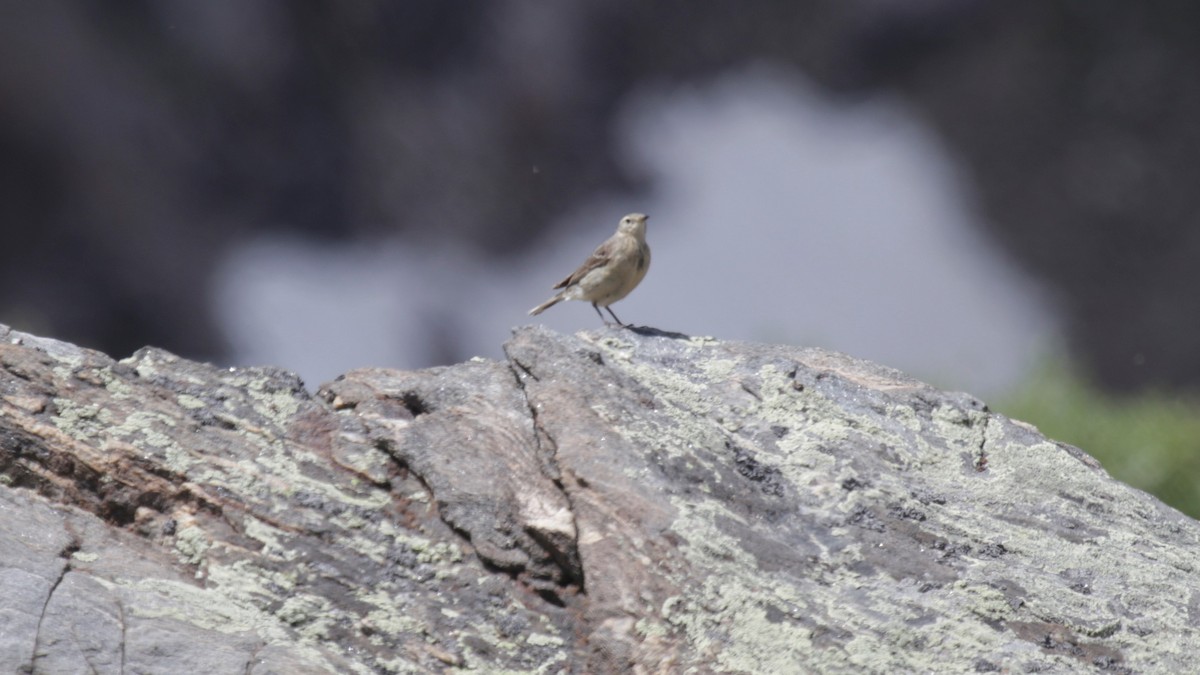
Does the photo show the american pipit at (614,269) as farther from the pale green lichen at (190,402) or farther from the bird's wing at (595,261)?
the pale green lichen at (190,402)

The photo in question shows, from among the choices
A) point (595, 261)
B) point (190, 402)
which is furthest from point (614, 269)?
point (190, 402)

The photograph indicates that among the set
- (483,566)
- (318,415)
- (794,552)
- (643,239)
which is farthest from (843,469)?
(643,239)

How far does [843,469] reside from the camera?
4816mm

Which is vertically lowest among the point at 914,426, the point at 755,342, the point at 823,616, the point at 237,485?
the point at 823,616

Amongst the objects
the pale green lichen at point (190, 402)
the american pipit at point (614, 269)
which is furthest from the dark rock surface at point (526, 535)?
the american pipit at point (614, 269)

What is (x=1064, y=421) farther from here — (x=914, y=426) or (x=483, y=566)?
(x=483, y=566)

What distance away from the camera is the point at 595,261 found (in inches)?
346

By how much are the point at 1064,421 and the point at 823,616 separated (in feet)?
27.5

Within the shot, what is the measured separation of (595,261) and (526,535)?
455cm

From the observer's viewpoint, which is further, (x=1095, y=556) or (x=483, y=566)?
(x=1095, y=556)

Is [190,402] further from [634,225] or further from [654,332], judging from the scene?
[634,225]

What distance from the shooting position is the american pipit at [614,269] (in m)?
8.66

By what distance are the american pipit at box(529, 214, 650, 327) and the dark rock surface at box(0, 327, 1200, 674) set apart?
359cm

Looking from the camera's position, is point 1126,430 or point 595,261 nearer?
point 595,261
